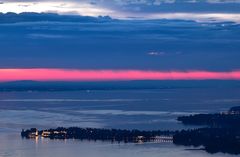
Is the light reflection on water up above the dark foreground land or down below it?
below

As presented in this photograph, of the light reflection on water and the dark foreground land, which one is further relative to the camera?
the dark foreground land

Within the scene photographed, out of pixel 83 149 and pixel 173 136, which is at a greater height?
pixel 173 136

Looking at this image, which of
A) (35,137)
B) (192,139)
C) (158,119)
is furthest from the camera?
(158,119)

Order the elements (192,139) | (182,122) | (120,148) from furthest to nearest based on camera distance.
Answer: (182,122), (192,139), (120,148)

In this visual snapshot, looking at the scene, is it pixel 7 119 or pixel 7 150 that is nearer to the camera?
pixel 7 150

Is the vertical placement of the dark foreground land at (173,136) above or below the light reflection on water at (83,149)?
above

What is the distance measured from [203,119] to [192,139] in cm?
1246

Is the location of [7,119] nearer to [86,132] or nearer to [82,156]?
[86,132]

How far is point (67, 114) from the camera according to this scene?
2170 inches

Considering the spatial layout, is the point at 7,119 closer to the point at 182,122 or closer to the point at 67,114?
the point at 67,114

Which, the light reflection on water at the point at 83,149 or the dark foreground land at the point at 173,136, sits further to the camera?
the dark foreground land at the point at 173,136

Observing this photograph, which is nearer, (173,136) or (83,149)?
(83,149)

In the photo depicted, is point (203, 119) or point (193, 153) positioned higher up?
point (203, 119)

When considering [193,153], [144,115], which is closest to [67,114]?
[144,115]
